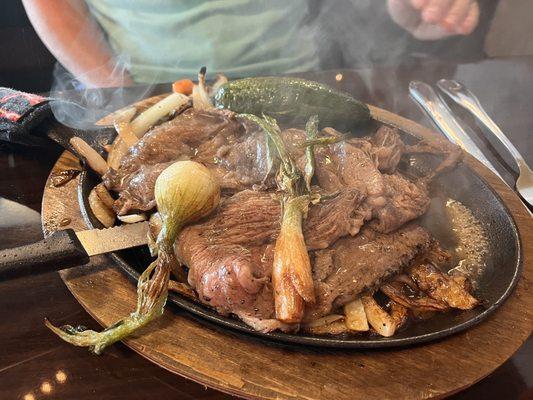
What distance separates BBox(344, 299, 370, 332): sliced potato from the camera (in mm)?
1810

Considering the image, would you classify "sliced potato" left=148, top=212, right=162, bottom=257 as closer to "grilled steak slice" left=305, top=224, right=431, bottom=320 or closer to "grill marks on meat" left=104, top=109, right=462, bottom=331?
"grill marks on meat" left=104, top=109, right=462, bottom=331

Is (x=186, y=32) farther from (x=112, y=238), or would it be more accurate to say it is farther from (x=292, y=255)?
(x=292, y=255)

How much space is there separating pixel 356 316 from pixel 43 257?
1.23 m

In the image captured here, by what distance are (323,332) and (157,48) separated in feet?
9.63

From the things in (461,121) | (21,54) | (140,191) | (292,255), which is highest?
(292,255)

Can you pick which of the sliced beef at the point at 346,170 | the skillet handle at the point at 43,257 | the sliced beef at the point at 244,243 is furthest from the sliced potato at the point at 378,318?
the skillet handle at the point at 43,257

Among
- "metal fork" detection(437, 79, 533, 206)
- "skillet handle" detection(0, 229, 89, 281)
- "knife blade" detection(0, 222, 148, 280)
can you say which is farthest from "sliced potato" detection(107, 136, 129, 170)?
"metal fork" detection(437, 79, 533, 206)

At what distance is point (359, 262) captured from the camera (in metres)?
1.92

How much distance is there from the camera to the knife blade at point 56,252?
168 cm

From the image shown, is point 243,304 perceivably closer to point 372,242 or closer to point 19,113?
point 372,242

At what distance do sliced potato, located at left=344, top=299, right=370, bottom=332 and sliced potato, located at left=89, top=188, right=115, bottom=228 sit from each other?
120 centimetres

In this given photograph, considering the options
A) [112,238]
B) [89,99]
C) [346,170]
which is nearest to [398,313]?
[346,170]

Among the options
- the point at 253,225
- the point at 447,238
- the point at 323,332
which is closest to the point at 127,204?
the point at 253,225

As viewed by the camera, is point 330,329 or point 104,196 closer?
point 330,329
